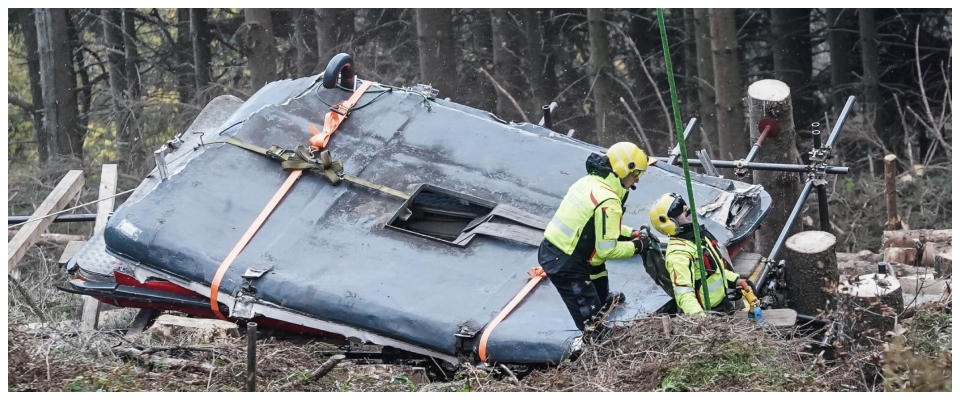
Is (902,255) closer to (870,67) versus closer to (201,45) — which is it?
(870,67)

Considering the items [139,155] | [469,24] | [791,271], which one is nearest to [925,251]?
[791,271]

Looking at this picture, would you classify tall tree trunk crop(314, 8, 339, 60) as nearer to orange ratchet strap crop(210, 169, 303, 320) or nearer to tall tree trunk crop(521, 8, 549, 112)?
tall tree trunk crop(521, 8, 549, 112)

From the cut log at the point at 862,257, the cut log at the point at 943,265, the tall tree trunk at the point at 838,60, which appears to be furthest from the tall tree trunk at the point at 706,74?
the cut log at the point at 943,265

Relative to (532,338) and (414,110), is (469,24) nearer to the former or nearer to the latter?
(414,110)

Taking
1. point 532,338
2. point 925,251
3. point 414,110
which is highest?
point 414,110

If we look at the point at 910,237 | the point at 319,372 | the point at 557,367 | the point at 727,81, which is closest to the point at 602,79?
the point at 727,81

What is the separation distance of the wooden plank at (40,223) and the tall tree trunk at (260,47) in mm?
4359

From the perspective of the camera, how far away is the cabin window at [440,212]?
634cm

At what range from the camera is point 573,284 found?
5.46 m

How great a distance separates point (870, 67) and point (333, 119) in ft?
28.8

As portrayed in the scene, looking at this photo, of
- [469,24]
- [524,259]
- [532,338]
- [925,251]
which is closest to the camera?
[532,338]

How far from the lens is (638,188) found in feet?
21.0

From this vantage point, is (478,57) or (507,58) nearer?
(507,58)

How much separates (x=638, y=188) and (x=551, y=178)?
49 cm
